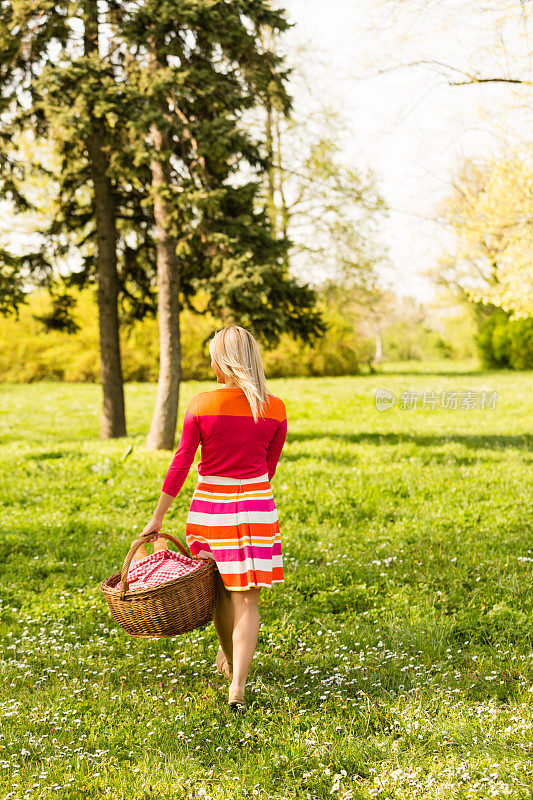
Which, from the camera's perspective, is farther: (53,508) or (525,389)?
(525,389)

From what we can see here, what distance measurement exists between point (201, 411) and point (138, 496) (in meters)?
4.85

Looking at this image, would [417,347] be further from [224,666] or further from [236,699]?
[236,699]

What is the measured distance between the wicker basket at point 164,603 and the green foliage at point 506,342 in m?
30.1

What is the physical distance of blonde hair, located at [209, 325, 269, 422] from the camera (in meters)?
3.70

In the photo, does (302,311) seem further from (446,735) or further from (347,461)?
(446,735)

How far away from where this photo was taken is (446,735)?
3.37 metres

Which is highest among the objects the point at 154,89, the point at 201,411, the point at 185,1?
the point at 185,1

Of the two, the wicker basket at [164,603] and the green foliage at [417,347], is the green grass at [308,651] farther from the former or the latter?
the green foliage at [417,347]

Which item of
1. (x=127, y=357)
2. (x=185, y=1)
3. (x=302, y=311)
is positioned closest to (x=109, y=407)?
(x=302, y=311)

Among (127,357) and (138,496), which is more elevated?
(127,357)

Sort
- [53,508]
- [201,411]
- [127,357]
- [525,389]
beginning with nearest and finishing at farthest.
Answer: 1. [201,411]
2. [53,508]
3. [525,389]
4. [127,357]

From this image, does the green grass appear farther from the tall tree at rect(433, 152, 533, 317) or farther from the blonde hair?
the tall tree at rect(433, 152, 533, 317)

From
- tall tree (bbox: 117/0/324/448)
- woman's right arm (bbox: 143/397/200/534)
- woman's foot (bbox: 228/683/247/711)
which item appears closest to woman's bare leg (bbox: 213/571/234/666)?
woman's foot (bbox: 228/683/247/711)

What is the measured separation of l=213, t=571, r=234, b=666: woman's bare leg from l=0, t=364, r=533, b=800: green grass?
26 centimetres
